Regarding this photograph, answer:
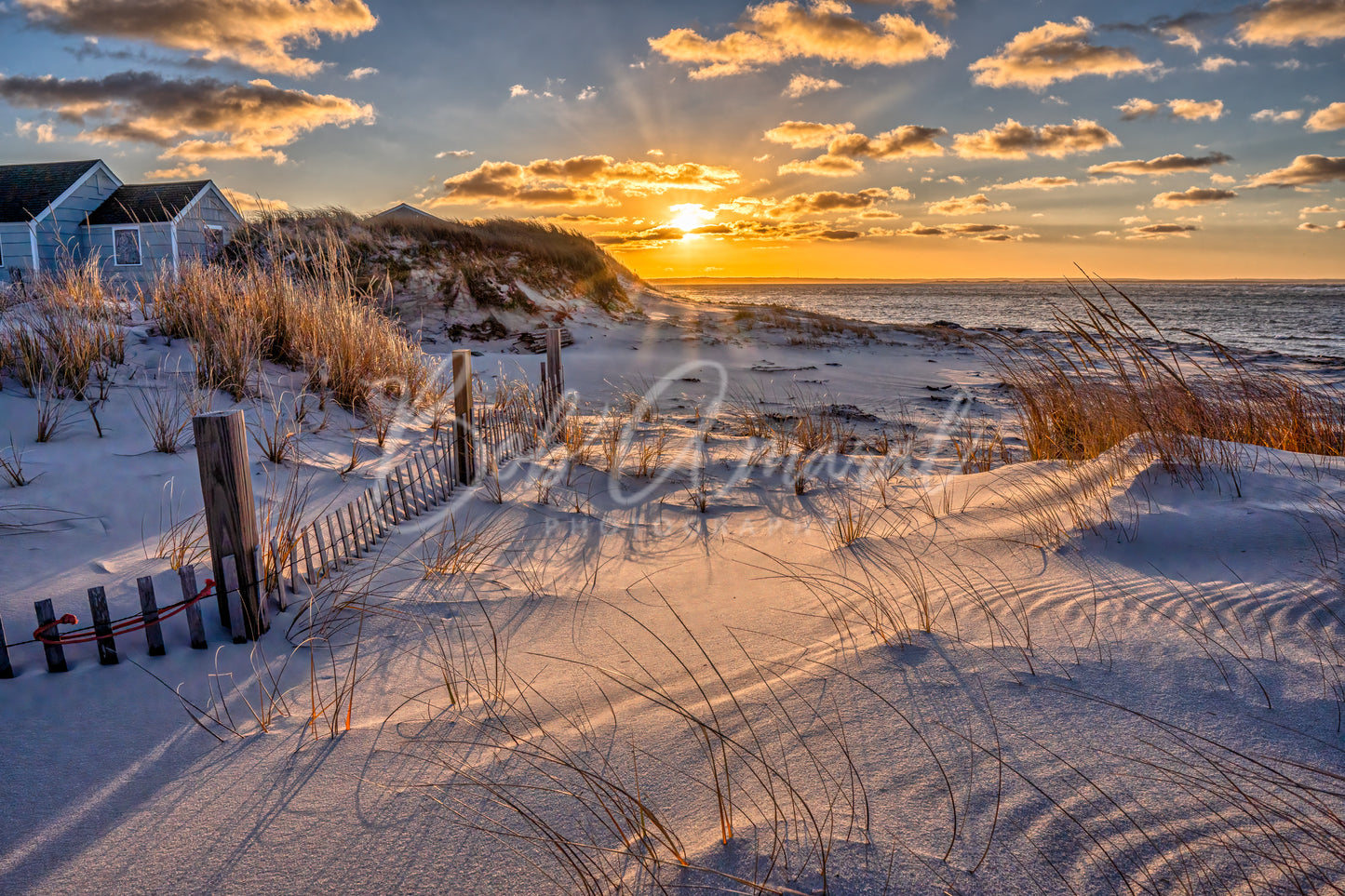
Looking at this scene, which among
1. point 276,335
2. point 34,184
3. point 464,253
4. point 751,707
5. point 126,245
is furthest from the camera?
point 126,245

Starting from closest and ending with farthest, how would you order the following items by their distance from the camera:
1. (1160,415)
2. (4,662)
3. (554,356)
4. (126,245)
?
(4,662), (1160,415), (554,356), (126,245)

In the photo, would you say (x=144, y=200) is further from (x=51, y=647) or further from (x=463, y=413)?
(x=51, y=647)

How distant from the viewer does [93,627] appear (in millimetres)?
2406

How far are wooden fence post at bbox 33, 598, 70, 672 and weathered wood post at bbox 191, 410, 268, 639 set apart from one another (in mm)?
473

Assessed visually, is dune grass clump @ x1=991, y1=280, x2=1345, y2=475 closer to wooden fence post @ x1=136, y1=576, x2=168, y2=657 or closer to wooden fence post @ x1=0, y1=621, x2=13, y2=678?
wooden fence post @ x1=136, y1=576, x2=168, y2=657

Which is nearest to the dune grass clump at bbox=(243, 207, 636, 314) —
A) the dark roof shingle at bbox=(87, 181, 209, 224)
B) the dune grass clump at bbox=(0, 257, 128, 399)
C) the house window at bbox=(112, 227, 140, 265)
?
the dune grass clump at bbox=(0, 257, 128, 399)

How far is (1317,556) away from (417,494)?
475cm

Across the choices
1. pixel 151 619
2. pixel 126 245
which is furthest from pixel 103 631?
pixel 126 245

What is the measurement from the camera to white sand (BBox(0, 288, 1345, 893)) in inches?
59.1

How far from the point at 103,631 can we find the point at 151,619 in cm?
14

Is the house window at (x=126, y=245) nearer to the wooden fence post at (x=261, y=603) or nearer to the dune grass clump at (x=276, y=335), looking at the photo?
the dune grass clump at (x=276, y=335)

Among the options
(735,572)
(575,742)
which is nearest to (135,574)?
(575,742)

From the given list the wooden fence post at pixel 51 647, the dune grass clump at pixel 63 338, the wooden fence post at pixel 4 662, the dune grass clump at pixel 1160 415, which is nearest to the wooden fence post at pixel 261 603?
the wooden fence post at pixel 51 647

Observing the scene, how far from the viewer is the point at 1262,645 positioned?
2.24 metres
